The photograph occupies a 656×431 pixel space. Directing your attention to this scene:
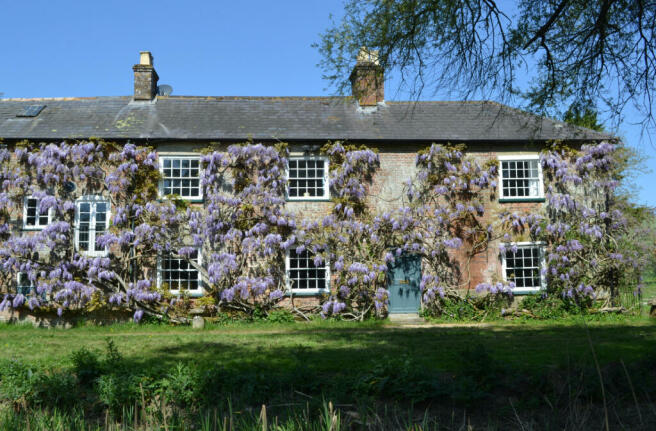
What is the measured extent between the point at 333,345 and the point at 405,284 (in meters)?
6.56

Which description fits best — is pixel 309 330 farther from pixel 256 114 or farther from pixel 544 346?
pixel 256 114

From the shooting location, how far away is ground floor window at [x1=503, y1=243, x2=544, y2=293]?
16516mm

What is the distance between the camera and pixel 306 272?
53.6 feet

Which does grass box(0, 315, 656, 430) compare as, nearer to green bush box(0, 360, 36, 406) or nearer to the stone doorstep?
green bush box(0, 360, 36, 406)

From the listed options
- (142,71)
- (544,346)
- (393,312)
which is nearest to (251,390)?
(544,346)

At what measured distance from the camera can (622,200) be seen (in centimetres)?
1794

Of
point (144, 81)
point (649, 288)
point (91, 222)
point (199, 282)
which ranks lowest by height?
point (649, 288)

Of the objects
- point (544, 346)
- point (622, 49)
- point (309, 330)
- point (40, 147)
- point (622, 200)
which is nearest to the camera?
point (622, 49)

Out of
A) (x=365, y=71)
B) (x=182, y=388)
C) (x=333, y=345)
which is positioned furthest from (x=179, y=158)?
(x=182, y=388)

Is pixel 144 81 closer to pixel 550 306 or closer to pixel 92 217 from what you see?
pixel 92 217

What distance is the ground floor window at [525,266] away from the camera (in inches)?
650

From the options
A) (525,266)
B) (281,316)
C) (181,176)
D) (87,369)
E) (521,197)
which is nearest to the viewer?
(87,369)

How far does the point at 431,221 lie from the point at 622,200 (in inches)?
262

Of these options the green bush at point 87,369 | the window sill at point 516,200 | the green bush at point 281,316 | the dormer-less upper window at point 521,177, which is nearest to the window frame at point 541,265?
the window sill at point 516,200
